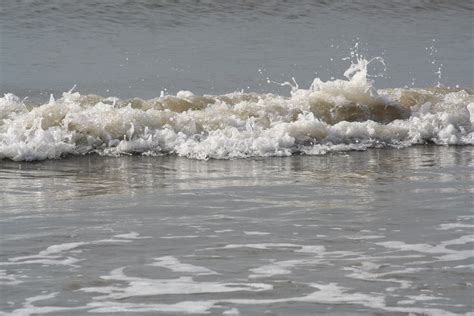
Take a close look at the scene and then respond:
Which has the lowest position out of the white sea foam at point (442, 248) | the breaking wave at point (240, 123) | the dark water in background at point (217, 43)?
the white sea foam at point (442, 248)

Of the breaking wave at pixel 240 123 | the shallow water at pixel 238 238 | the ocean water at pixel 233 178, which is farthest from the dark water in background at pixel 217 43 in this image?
the shallow water at pixel 238 238

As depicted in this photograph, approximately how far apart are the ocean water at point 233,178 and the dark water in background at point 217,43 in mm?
83

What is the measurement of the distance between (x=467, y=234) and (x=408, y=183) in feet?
5.47

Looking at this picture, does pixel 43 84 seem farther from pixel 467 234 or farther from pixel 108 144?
pixel 467 234

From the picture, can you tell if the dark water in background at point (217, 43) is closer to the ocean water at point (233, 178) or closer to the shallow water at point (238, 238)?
the ocean water at point (233, 178)

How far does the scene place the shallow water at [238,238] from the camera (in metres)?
4.88

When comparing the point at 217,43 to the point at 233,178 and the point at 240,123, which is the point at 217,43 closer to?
the point at 240,123

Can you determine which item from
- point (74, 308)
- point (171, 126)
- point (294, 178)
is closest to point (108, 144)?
point (171, 126)

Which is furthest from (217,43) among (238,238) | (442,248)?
(442,248)

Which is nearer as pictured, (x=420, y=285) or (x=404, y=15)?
(x=420, y=285)

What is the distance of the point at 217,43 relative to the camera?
17.9 m

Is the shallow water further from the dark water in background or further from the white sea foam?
the dark water in background

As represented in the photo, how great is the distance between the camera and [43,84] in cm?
1361

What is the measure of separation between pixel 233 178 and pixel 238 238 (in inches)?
83.1
